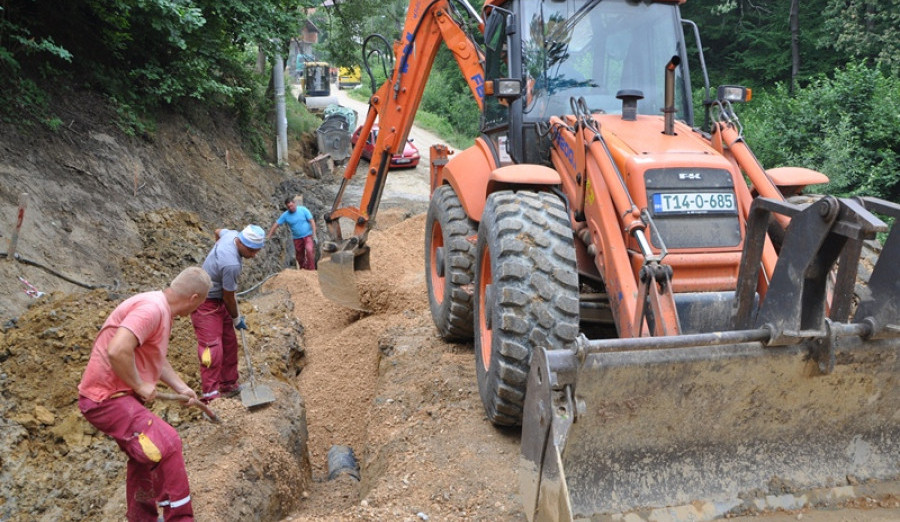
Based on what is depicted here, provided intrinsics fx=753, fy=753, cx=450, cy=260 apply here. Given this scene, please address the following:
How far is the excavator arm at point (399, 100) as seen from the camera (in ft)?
22.9

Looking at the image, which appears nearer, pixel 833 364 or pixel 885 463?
pixel 833 364

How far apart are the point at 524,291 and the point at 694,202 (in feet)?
3.63

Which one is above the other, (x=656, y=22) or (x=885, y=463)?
(x=656, y=22)

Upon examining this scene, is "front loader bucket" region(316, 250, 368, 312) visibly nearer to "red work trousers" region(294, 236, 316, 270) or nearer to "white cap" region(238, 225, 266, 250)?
"white cap" region(238, 225, 266, 250)

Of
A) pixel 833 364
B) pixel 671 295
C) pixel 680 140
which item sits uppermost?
pixel 680 140

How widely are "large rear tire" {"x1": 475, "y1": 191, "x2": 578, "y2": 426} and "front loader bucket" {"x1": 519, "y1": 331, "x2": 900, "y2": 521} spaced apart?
684mm

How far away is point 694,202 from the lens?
4.32 meters

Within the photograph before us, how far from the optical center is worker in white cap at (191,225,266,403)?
6.52 meters

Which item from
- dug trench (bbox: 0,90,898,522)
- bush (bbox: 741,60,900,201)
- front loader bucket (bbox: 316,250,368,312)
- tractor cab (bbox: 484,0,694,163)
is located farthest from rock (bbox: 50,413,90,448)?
bush (bbox: 741,60,900,201)

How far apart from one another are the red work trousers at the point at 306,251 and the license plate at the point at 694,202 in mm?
9784

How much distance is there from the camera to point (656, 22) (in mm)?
5727

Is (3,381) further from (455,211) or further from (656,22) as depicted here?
(656,22)

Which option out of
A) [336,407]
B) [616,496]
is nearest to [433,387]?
[336,407]

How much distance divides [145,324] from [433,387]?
7.65 feet
